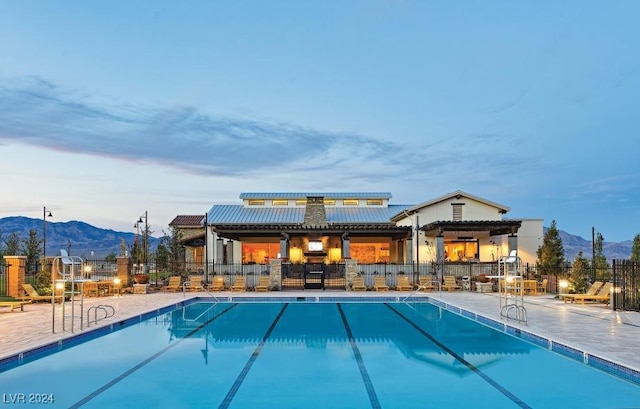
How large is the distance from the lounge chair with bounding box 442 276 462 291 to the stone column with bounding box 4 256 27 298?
60.3 ft

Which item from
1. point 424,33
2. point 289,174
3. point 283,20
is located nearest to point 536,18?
point 424,33

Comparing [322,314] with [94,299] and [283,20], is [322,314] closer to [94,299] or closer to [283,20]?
[94,299]

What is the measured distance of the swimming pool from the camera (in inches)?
317

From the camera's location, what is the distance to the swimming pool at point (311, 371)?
8.05 m

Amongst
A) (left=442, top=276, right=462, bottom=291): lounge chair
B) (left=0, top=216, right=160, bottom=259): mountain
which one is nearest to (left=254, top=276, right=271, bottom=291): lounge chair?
(left=442, top=276, right=462, bottom=291): lounge chair

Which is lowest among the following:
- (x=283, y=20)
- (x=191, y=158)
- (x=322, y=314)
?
(x=322, y=314)

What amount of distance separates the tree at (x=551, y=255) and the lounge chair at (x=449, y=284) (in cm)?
412

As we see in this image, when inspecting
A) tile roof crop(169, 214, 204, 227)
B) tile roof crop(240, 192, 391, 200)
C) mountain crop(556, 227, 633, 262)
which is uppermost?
tile roof crop(240, 192, 391, 200)

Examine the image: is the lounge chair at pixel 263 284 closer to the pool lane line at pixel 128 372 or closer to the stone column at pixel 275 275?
the stone column at pixel 275 275

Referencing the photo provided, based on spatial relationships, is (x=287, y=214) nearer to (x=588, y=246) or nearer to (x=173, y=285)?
(x=173, y=285)

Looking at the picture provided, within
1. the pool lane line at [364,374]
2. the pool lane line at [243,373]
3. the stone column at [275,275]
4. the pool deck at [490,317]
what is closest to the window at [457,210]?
the pool deck at [490,317]

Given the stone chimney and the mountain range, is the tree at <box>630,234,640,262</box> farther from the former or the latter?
the mountain range

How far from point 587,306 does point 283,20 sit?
53.9 feet

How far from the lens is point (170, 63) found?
912 inches
